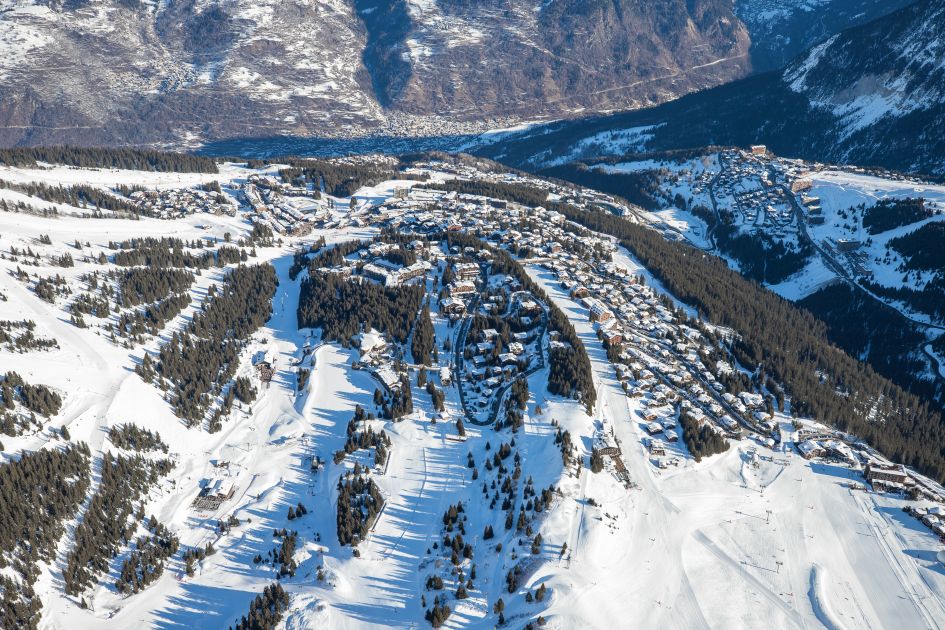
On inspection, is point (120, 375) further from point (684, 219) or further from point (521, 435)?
point (684, 219)

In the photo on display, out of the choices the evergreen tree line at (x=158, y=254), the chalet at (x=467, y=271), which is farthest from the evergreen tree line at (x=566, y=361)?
the evergreen tree line at (x=158, y=254)

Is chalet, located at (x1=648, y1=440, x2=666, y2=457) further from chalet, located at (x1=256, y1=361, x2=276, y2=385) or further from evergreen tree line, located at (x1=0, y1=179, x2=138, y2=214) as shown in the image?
evergreen tree line, located at (x1=0, y1=179, x2=138, y2=214)

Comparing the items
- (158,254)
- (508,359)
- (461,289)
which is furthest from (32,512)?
(158,254)

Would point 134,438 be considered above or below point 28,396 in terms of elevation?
below

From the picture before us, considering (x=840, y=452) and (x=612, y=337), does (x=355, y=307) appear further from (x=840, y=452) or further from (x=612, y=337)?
(x=840, y=452)

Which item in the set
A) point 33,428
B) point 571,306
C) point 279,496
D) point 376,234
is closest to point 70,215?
point 376,234

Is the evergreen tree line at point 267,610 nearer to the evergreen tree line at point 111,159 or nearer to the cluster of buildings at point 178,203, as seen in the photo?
the cluster of buildings at point 178,203
